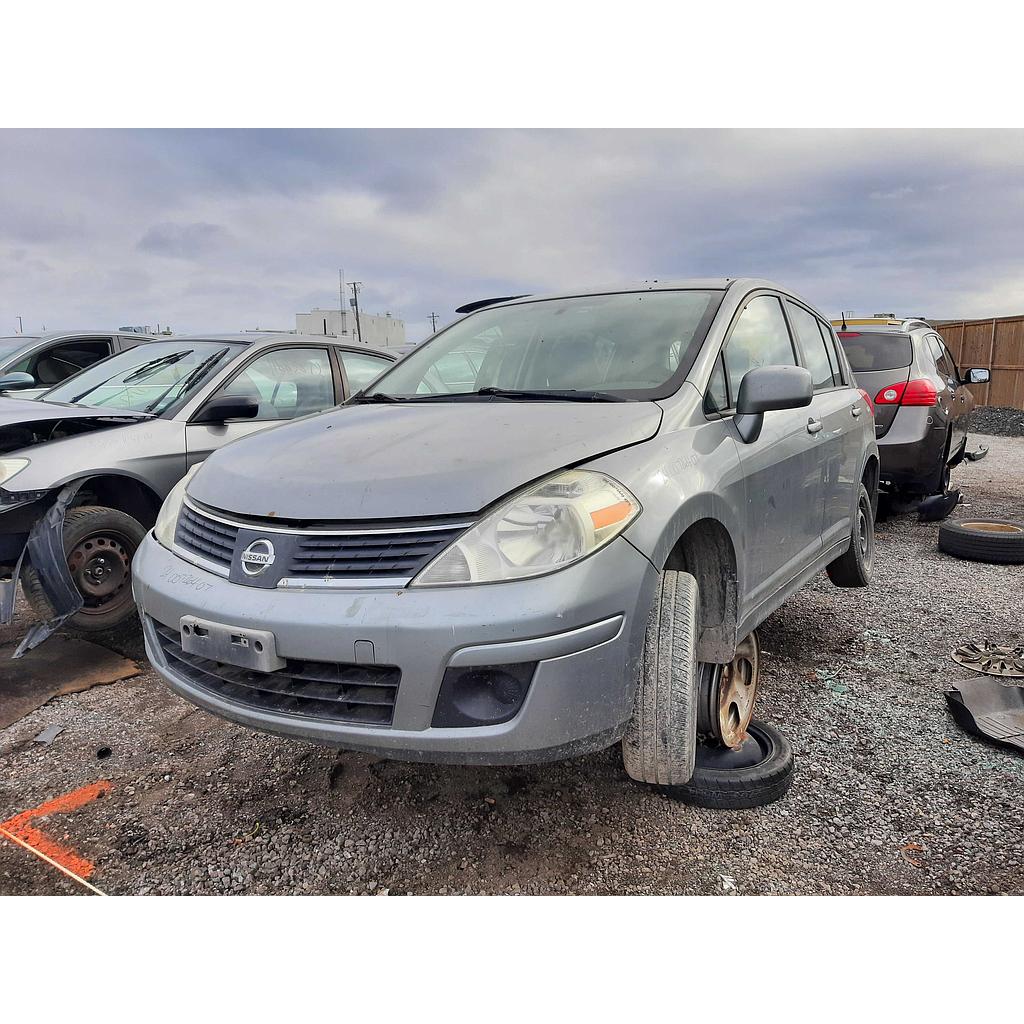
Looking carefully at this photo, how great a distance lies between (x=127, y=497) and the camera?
13.2ft

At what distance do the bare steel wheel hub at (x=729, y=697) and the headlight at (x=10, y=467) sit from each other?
126 inches

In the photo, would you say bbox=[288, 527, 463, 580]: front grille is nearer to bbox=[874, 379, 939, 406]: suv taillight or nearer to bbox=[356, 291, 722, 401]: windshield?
bbox=[356, 291, 722, 401]: windshield

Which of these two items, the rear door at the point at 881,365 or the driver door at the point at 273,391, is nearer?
the driver door at the point at 273,391

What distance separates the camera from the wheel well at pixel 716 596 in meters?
2.48

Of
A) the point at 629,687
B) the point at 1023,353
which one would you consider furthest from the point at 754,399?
the point at 1023,353

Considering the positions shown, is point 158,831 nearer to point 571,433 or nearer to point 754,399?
point 571,433

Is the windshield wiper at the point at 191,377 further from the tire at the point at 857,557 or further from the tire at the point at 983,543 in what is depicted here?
the tire at the point at 983,543

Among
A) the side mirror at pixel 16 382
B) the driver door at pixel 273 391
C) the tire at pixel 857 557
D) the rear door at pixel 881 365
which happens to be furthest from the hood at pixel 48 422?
the rear door at pixel 881 365

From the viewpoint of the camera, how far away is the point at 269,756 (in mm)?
2748

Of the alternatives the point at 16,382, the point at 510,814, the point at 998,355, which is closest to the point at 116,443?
the point at 510,814

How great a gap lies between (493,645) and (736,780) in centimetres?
109

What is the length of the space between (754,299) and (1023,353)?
16.1m

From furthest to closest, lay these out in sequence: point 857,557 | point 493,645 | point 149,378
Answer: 1. point 149,378
2. point 857,557
3. point 493,645

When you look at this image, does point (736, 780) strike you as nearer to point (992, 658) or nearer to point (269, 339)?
point (992, 658)
